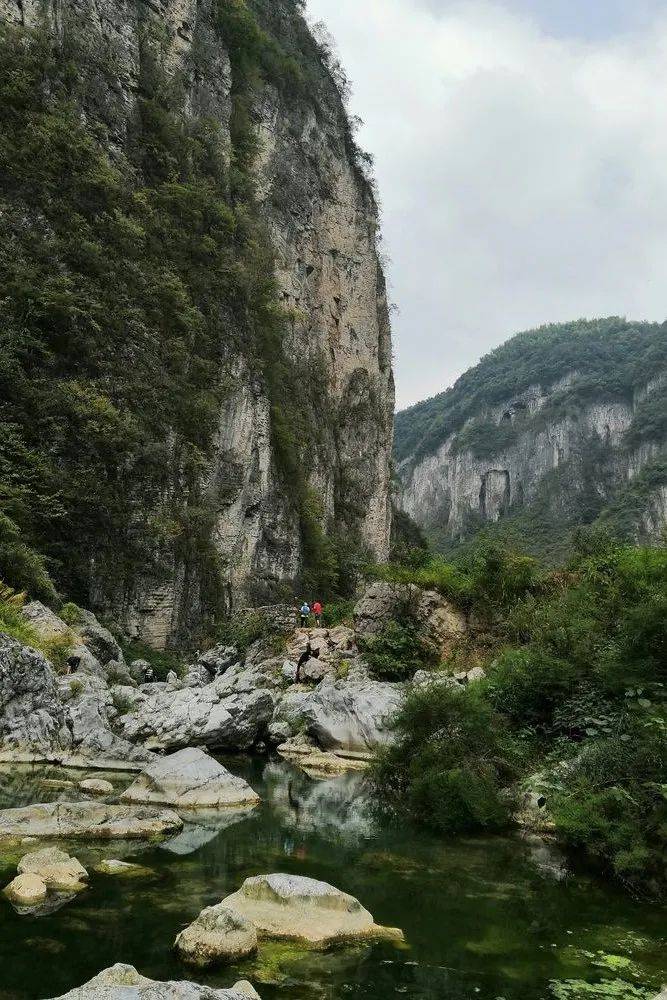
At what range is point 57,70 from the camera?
2412 centimetres

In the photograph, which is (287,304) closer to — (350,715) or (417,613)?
(417,613)

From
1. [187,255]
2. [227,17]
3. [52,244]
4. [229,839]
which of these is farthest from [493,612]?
[227,17]

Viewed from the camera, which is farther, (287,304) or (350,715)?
(287,304)

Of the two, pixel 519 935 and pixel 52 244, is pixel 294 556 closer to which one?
pixel 52 244

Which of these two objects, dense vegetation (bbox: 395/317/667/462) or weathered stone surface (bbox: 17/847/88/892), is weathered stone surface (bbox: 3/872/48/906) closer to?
weathered stone surface (bbox: 17/847/88/892)

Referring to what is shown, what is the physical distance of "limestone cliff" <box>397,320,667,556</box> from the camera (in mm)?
94812

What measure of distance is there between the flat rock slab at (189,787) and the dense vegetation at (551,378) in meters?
96.6

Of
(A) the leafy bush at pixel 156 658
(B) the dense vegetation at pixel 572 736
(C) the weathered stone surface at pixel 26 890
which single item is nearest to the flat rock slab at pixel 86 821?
(C) the weathered stone surface at pixel 26 890

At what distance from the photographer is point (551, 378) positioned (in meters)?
124

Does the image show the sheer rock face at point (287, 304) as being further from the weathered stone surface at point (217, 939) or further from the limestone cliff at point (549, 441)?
the limestone cliff at point (549, 441)

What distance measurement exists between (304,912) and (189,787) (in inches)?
180

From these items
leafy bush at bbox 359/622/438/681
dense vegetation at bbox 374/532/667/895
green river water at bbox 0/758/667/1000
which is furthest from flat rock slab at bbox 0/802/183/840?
leafy bush at bbox 359/622/438/681

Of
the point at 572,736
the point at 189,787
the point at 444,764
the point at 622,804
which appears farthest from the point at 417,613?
the point at 622,804

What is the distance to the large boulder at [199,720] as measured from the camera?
1252cm
